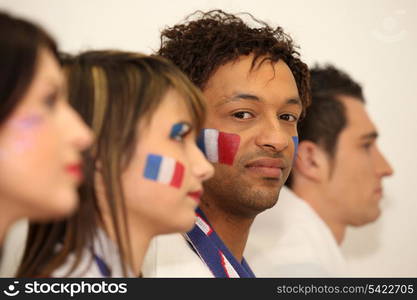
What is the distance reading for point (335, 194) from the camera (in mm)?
2172

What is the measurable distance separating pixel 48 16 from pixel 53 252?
40.0 inches

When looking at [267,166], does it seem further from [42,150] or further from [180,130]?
[42,150]

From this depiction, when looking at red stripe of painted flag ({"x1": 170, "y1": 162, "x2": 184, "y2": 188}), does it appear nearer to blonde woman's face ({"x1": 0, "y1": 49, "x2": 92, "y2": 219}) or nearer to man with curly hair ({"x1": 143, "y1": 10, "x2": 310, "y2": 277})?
blonde woman's face ({"x1": 0, "y1": 49, "x2": 92, "y2": 219})

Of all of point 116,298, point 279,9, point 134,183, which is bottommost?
point 116,298

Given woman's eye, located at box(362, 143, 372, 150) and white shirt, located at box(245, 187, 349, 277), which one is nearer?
white shirt, located at box(245, 187, 349, 277)

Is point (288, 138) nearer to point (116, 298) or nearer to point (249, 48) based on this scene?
point (249, 48)

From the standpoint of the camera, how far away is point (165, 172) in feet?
3.53

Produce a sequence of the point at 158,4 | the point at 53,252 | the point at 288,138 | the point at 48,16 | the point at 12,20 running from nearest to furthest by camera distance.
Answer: the point at 12,20 → the point at 53,252 → the point at 288,138 → the point at 48,16 → the point at 158,4

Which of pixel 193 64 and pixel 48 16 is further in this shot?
pixel 48 16

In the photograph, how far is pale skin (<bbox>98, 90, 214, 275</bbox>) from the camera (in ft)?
3.50

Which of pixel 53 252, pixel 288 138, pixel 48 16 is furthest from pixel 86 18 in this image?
pixel 53 252

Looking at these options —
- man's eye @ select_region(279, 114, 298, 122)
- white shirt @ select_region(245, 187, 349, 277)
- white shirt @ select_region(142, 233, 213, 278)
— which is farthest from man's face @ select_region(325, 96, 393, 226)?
white shirt @ select_region(142, 233, 213, 278)

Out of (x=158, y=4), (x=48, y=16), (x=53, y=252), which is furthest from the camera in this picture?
(x=158, y=4)

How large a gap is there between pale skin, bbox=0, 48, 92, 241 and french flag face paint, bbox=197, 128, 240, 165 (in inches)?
22.4
